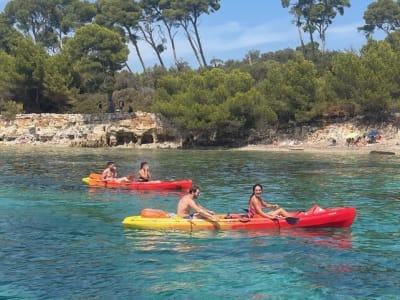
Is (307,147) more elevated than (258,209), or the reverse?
(307,147)

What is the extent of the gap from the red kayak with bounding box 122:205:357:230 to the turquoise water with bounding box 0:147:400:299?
24 cm

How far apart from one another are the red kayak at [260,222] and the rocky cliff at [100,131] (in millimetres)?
37297

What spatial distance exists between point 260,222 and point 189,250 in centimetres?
252

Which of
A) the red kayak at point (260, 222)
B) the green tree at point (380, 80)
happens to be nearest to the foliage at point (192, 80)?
the green tree at point (380, 80)

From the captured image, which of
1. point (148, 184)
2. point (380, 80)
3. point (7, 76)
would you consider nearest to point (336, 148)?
point (380, 80)

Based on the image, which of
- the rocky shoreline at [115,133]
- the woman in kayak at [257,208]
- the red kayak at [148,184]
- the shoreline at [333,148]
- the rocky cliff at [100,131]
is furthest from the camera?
the rocky cliff at [100,131]

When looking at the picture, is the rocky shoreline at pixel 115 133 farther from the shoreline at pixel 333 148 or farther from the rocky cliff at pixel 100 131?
the shoreline at pixel 333 148

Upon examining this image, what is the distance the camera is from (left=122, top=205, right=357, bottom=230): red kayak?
43.0 feet

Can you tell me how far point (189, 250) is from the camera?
1136cm

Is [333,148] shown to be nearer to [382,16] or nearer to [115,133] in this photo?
[115,133]

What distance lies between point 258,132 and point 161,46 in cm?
2917

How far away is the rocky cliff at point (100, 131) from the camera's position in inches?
1993

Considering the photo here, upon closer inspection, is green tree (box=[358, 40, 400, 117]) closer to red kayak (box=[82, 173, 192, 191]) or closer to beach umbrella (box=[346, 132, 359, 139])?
beach umbrella (box=[346, 132, 359, 139])

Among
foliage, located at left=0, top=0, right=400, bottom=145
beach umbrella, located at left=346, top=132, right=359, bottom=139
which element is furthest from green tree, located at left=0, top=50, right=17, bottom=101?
beach umbrella, located at left=346, top=132, right=359, bottom=139
